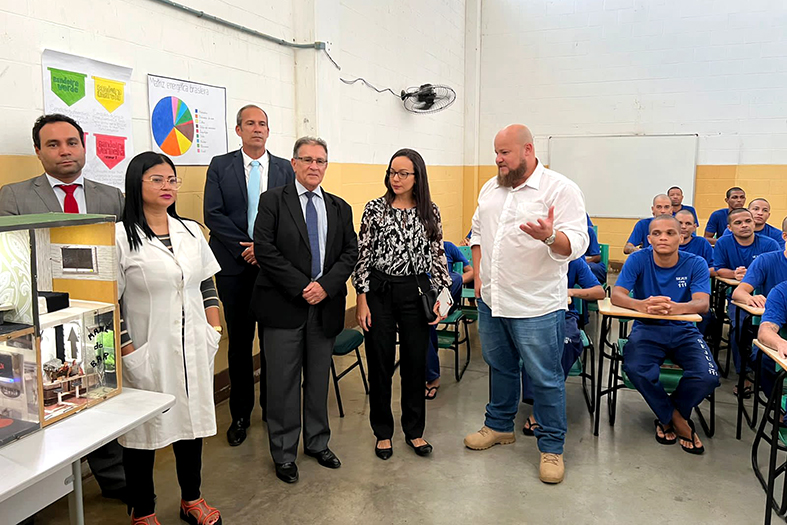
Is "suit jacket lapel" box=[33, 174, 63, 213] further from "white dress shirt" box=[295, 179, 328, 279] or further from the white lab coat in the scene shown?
"white dress shirt" box=[295, 179, 328, 279]

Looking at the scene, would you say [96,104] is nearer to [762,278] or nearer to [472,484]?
[472,484]

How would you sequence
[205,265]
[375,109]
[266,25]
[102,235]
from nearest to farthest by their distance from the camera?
[102,235], [205,265], [266,25], [375,109]

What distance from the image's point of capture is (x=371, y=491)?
106 inches

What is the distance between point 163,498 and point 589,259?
3.80 meters

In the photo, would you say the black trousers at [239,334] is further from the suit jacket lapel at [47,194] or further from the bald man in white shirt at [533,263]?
the bald man in white shirt at [533,263]

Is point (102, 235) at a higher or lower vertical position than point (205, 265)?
higher

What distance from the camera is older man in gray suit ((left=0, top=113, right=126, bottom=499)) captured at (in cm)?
233

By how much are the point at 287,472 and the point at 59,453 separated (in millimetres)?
1430

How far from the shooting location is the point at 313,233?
2.77 m

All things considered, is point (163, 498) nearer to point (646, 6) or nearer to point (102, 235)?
point (102, 235)

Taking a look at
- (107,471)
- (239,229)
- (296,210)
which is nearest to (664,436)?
(296,210)

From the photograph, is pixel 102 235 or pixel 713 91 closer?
pixel 102 235

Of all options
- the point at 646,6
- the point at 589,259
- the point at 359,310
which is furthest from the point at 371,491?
the point at 646,6

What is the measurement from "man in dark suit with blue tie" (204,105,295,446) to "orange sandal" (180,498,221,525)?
0.75m
